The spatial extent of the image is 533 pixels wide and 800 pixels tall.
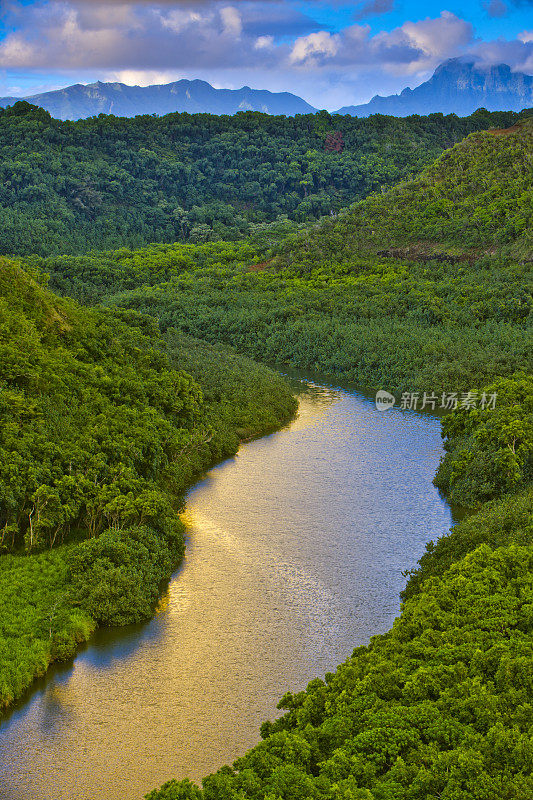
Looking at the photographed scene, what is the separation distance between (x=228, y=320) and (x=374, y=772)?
1954 inches

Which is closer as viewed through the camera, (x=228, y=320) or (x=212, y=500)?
(x=212, y=500)

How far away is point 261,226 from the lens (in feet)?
328

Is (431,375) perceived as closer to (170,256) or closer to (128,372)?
(128,372)

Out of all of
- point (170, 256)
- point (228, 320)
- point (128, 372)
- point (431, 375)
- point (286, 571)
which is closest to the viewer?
point (286, 571)

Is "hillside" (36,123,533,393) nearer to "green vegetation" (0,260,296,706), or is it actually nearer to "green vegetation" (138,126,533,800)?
"green vegetation" (138,126,533,800)

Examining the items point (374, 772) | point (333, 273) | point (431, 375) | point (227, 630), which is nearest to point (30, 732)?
point (227, 630)

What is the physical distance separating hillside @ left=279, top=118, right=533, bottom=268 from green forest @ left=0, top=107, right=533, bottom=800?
0.22 meters

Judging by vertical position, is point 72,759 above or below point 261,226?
below

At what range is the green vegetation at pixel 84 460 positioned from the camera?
2172 cm

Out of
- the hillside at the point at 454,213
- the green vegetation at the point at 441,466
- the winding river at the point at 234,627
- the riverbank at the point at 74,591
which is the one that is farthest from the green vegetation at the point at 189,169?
the riverbank at the point at 74,591

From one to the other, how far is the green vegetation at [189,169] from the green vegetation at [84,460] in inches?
2191

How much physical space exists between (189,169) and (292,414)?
75.4 meters

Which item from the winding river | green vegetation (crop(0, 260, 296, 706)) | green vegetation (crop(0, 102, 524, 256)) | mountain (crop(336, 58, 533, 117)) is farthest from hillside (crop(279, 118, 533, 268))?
mountain (crop(336, 58, 533, 117))

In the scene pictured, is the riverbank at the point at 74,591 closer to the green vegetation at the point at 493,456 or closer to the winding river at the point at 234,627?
the winding river at the point at 234,627
